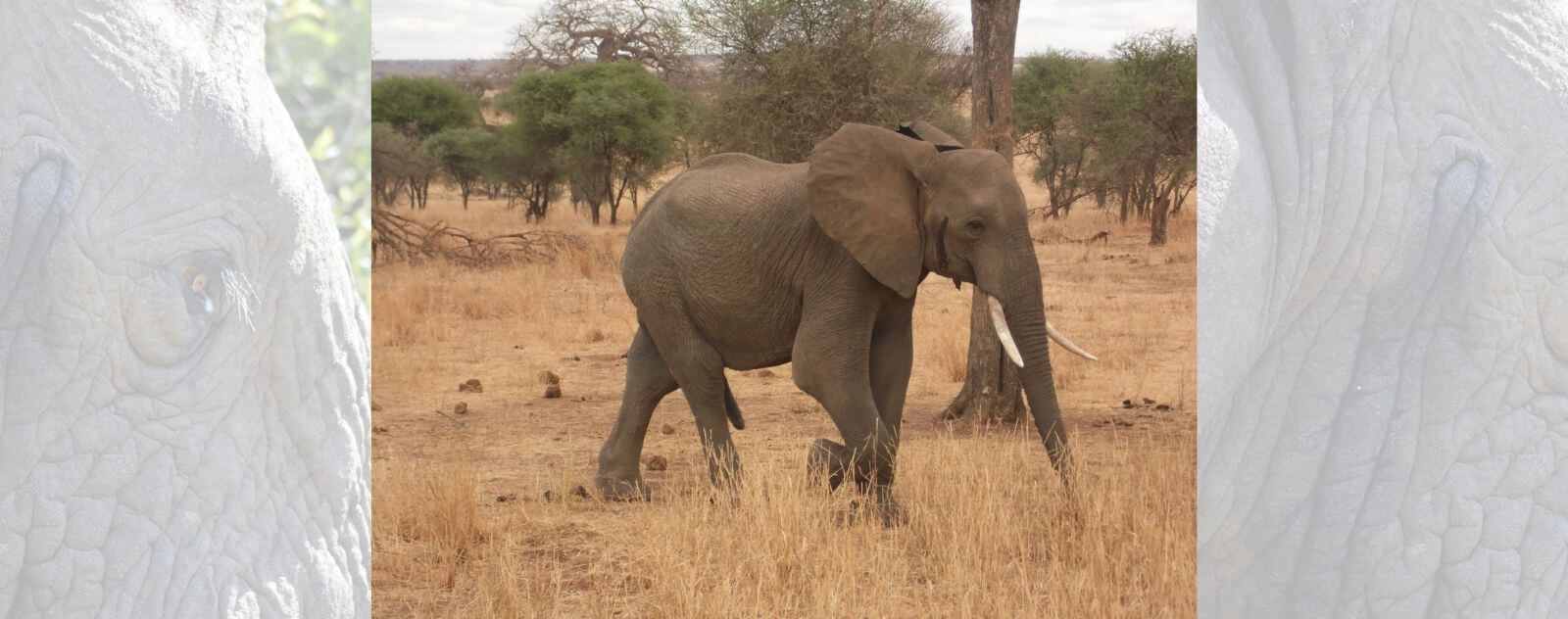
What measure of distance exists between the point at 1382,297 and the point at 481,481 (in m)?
5.62

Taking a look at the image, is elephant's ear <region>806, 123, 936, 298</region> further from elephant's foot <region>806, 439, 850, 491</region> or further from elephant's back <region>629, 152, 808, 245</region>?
elephant's foot <region>806, 439, 850, 491</region>

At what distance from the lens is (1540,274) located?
1.23m

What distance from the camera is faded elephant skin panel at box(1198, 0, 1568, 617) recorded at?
4.07 ft

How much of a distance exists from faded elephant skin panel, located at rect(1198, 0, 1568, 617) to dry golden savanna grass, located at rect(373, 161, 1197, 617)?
2590 mm

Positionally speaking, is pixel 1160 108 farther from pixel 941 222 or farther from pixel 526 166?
pixel 941 222

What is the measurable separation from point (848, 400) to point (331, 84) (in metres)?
3.84

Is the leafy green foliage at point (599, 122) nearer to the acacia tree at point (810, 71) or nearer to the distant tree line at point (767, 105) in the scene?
the distant tree line at point (767, 105)

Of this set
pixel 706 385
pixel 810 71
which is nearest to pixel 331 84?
pixel 706 385

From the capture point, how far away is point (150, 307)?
3.75 feet

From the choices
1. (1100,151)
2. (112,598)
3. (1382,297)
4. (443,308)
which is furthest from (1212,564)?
(1100,151)

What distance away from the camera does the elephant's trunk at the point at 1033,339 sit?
4.78m

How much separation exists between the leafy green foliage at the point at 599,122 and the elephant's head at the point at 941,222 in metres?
15.7

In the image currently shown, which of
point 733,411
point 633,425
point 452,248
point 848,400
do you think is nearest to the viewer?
point 848,400

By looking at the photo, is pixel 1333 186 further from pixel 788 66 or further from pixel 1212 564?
pixel 788 66
